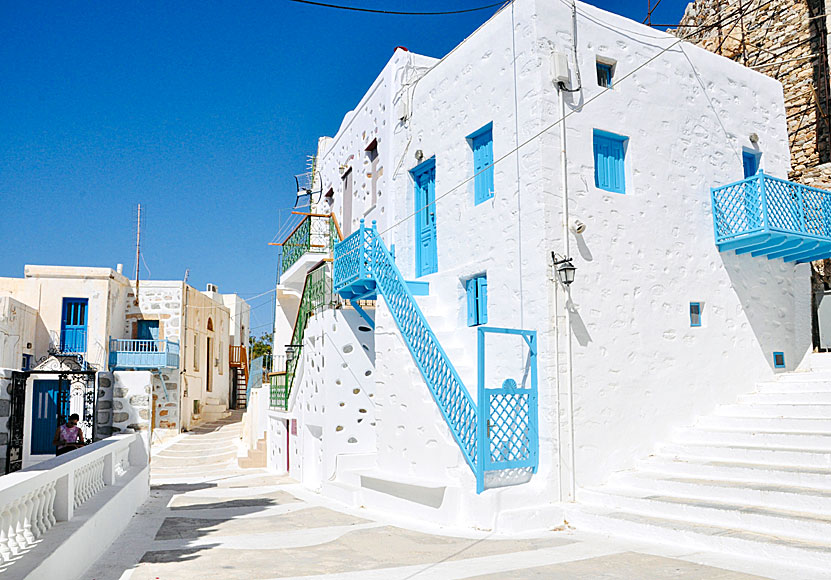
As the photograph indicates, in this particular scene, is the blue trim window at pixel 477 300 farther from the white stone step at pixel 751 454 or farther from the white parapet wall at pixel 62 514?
the white parapet wall at pixel 62 514

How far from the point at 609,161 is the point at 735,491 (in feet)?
14.9

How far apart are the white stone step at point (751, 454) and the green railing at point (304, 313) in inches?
260

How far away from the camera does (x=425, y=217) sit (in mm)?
11797

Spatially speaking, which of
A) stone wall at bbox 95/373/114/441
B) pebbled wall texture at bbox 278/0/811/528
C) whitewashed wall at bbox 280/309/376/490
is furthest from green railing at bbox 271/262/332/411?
stone wall at bbox 95/373/114/441

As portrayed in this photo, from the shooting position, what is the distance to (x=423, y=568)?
222 inches

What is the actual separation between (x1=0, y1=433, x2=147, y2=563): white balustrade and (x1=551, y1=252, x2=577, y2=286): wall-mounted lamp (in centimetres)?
546

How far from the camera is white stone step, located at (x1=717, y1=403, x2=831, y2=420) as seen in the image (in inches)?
329

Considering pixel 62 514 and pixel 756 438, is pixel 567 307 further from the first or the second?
pixel 62 514

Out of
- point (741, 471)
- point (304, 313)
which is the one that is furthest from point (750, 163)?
point (304, 313)

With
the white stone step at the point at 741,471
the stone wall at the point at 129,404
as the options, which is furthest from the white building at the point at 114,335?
the white stone step at the point at 741,471

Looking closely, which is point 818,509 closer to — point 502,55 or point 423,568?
point 423,568

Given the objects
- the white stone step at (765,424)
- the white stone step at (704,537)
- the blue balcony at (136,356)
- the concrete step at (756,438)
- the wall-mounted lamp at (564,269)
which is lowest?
the white stone step at (704,537)

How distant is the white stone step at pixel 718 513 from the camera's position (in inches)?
228

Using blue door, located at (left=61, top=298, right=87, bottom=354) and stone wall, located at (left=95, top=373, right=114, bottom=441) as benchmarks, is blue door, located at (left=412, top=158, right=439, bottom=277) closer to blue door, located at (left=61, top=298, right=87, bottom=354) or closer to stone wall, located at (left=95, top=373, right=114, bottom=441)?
stone wall, located at (left=95, top=373, right=114, bottom=441)
